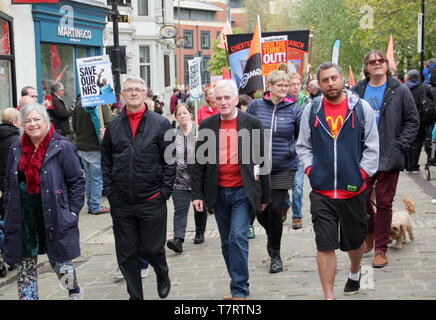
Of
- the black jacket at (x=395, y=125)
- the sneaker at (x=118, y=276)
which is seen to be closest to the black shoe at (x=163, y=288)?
the sneaker at (x=118, y=276)

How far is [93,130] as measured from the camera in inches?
449

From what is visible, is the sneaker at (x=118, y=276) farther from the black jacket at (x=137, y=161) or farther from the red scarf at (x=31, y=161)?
the red scarf at (x=31, y=161)

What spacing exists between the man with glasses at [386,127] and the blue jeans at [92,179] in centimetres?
581

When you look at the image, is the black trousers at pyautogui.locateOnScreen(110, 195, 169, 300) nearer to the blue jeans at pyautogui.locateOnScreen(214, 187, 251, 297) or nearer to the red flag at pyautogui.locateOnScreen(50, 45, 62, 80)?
the blue jeans at pyautogui.locateOnScreen(214, 187, 251, 297)

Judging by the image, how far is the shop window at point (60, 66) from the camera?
1620cm

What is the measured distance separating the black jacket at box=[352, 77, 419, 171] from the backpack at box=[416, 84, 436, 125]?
7159 millimetres

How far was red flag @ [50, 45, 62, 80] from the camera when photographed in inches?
655

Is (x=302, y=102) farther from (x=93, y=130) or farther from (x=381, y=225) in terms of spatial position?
(x=381, y=225)

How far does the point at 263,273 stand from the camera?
6.88m

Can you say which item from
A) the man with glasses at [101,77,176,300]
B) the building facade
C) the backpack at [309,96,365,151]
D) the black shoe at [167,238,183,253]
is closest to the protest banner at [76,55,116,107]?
the black shoe at [167,238,183,253]

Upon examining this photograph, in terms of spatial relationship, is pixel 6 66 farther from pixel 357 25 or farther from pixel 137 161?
pixel 357 25

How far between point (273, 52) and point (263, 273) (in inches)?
228

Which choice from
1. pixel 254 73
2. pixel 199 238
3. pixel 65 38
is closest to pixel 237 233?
pixel 199 238
